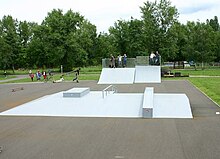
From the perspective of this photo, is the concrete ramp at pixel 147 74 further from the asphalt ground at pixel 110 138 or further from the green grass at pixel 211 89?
the asphalt ground at pixel 110 138

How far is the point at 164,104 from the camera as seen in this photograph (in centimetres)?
1325

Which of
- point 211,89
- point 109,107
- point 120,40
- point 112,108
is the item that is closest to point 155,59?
point 211,89

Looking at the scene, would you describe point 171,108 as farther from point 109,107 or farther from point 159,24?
point 159,24

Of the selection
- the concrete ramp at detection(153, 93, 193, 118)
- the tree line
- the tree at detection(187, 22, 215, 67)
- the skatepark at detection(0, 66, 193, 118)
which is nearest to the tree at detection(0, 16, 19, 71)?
the tree line

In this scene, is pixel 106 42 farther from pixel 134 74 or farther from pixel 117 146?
pixel 117 146

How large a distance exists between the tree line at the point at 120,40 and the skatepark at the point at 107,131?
3714 centimetres

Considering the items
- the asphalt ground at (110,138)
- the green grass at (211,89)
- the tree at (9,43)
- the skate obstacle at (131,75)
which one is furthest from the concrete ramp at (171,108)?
the tree at (9,43)

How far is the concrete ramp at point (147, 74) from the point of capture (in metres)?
28.1

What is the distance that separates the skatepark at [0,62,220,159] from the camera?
7078mm

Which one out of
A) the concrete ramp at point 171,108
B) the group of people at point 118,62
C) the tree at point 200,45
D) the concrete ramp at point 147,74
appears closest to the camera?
the concrete ramp at point 171,108

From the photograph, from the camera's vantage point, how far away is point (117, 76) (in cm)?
2967

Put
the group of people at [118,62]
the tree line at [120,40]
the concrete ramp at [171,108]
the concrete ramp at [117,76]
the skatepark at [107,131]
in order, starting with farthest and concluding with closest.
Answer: the tree line at [120,40]
the group of people at [118,62]
the concrete ramp at [117,76]
the concrete ramp at [171,108]
the skatepark at [107,131]

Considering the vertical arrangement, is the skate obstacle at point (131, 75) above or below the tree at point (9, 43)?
below

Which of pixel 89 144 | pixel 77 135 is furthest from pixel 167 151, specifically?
pixel 77 135
